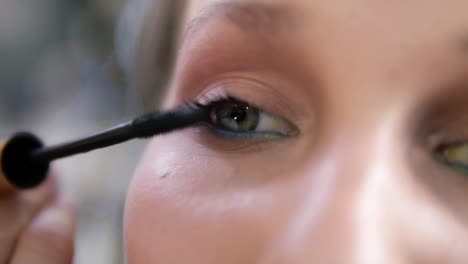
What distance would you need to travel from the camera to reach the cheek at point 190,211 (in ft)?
1.37

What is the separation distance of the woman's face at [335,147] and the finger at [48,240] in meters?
0.17

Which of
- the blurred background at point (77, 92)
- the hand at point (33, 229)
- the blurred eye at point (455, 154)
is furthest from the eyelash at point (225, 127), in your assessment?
the blurred background at point (77, 92)

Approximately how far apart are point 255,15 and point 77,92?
915 millimetres

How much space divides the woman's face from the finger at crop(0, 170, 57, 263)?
7.6 inches

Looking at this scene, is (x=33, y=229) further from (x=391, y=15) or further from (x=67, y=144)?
(x=391, y=15)

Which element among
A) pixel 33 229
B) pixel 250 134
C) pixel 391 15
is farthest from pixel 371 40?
pixel 33 229

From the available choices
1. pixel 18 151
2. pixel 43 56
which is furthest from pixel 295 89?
pixel 43 56

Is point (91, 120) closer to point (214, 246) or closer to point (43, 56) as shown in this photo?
point (43, 56)

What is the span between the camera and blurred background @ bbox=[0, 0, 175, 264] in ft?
3.63

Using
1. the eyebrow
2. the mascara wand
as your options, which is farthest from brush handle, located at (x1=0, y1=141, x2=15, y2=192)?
the eyebrow

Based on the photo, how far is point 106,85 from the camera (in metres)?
1.17

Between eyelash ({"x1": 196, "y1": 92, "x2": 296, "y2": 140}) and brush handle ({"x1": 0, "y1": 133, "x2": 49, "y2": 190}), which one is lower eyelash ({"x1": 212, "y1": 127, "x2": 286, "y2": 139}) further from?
brush handle ({"x1": 0, "y1": 133, "x2": 49, "y2": 190})

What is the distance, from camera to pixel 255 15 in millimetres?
435

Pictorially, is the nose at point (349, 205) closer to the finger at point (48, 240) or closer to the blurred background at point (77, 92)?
the finger at point (48, 240)
